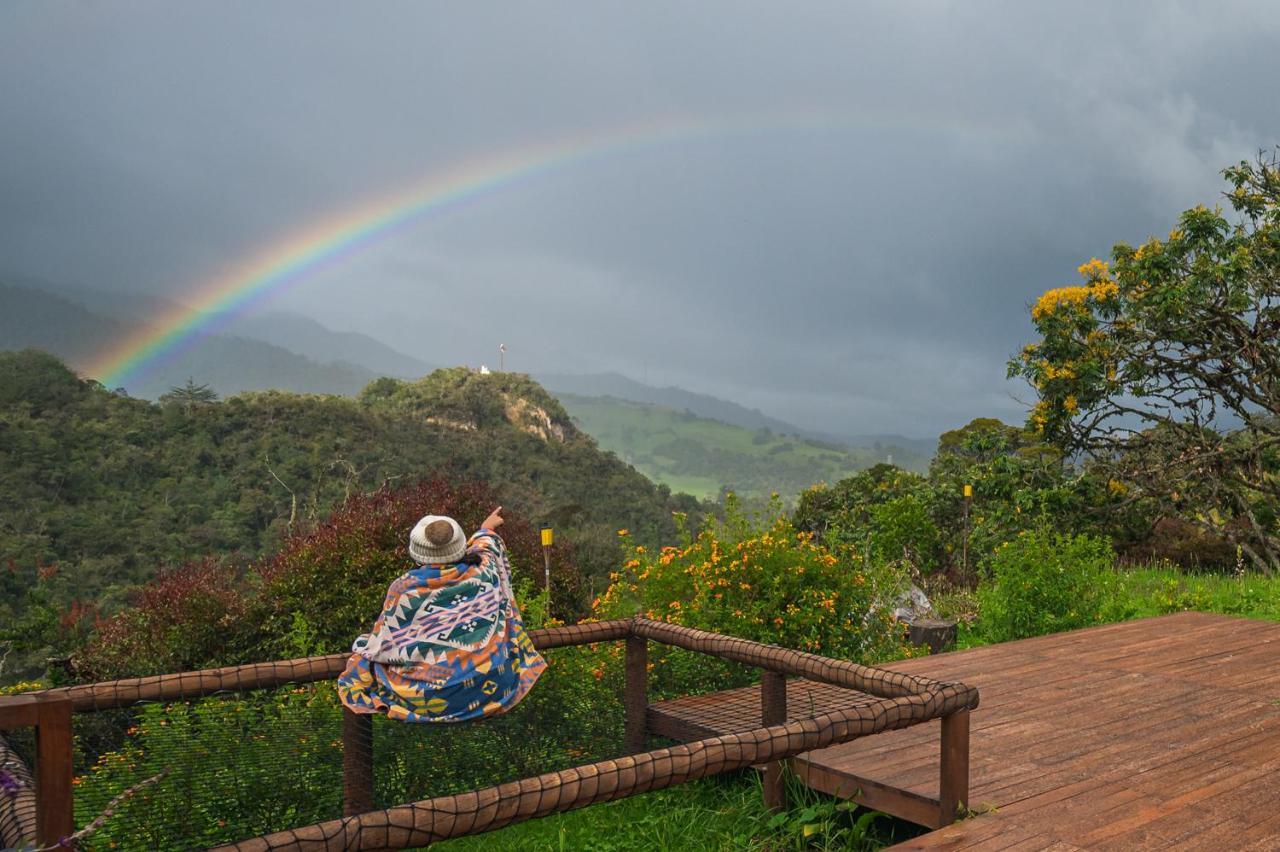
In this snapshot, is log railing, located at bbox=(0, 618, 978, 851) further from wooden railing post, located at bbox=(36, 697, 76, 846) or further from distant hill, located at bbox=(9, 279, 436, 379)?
distant hill, located at bbox=(9, 279, 436, 379)

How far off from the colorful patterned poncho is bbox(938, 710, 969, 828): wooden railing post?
1.41 meters

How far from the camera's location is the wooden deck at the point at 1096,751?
3.01 m

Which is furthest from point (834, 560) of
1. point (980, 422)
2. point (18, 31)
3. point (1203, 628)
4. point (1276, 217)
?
point (18, 31)

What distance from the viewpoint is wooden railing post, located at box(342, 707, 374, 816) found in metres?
3.39

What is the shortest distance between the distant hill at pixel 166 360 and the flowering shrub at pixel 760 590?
84.3 ft

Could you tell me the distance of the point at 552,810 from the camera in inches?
87.6

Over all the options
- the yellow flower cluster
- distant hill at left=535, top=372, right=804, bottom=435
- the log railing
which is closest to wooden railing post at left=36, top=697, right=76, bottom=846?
the log railing

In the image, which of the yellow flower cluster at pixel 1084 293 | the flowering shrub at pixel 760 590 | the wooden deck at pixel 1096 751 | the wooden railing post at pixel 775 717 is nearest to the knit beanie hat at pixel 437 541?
the wooden railing post at pixel 775 717

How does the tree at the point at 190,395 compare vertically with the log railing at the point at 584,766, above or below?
above

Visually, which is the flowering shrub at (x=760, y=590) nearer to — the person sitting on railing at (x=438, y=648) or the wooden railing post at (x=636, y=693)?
the wooden railing post at (x=636, y=693)

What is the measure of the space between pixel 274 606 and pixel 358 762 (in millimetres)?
4339

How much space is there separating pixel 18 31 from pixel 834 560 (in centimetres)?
5746

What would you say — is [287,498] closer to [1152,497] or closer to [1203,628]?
[1152,497]

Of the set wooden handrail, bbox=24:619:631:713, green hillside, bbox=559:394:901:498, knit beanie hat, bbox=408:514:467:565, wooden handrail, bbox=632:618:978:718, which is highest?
knit beanie hat, bbox=408:514:467:565
